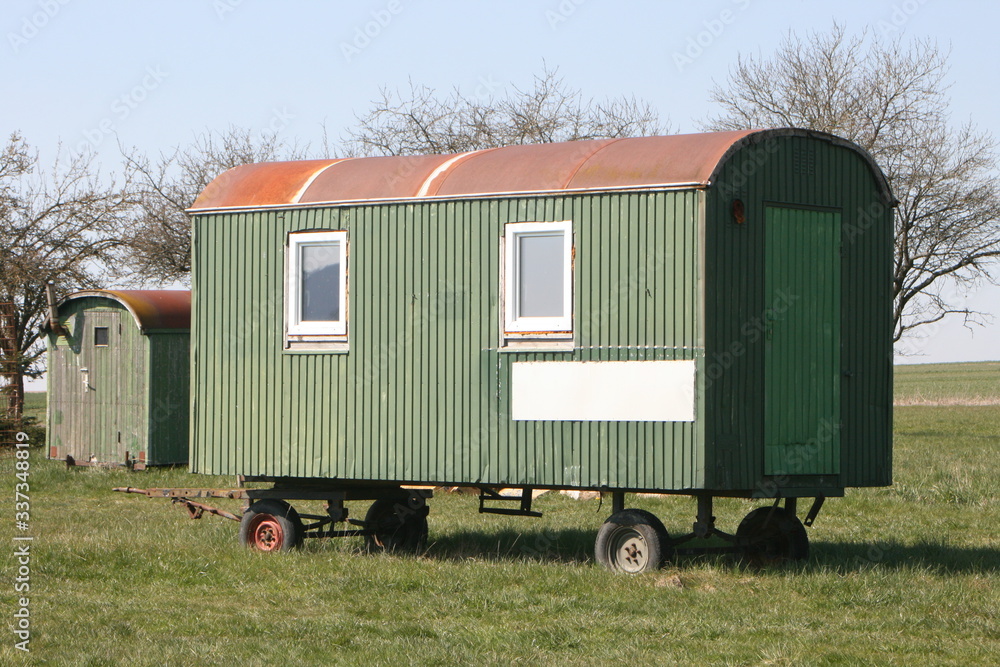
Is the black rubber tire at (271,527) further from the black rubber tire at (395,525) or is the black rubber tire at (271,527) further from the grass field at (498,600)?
the black rubber tire at (395,525)

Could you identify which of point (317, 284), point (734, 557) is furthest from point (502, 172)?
point (734, 557)

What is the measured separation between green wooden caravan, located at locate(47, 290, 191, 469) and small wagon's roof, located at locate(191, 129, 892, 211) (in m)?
9.20

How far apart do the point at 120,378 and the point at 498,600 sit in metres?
13.7

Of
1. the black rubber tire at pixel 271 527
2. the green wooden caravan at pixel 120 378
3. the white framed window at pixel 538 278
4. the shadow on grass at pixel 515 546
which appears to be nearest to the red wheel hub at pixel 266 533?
the black rubber tire at pixel 271 527

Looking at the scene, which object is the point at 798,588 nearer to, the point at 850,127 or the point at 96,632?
the point at 96,632

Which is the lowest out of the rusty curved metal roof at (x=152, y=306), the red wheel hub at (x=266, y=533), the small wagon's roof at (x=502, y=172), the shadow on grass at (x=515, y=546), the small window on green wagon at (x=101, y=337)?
the shadow on grass at (x=515, y=546)

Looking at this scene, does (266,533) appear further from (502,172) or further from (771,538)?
(771,538)

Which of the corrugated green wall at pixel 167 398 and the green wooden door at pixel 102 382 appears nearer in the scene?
the corrugated green wall at pixel 167 398

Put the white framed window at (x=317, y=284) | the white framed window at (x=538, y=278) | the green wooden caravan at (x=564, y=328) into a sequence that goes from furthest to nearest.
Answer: the white framed window at (x=317, y=284)
the white framed window at (x=538, y=278)
the green wooden caravan at (x=564, y=328)

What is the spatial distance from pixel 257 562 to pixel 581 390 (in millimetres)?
3177

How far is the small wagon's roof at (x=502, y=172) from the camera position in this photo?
10469 mm

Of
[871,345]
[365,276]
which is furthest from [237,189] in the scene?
[871,345]

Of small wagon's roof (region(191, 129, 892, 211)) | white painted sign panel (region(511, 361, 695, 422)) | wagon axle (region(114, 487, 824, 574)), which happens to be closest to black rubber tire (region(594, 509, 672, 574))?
wagon axle (region(114, 487, 824, 574))

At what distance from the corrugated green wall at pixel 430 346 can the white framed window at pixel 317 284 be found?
4.8 inches
